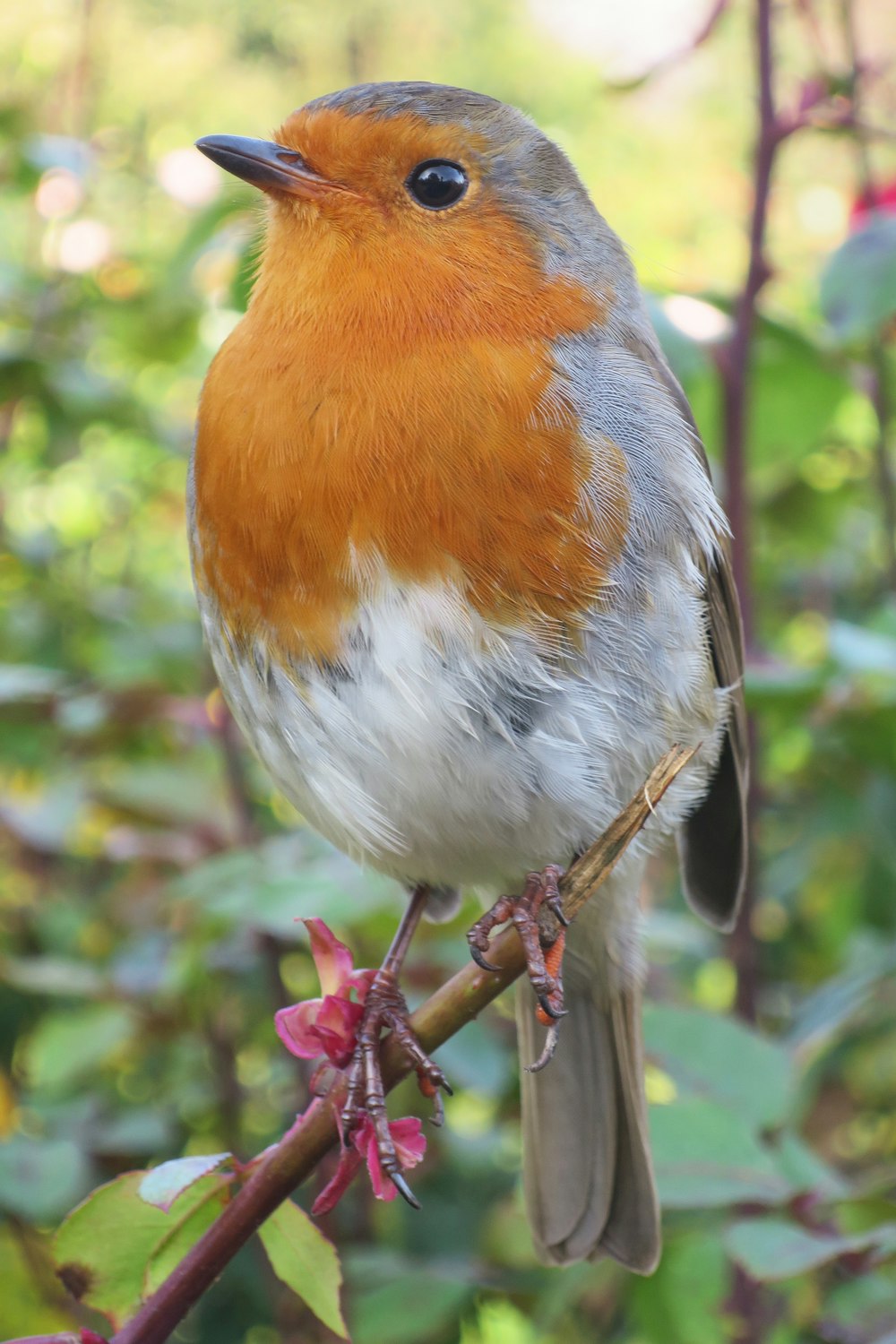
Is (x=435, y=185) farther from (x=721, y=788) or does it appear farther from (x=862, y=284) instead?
(x=721, y=788)

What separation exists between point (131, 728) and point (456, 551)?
1068 millimetres

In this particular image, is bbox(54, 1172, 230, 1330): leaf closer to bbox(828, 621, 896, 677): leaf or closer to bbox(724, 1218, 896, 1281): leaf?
bbox(724, 1218, 896, 1281): leaf

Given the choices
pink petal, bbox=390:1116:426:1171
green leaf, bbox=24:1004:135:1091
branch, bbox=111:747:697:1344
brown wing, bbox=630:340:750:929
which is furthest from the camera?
green leaf, bbox=24:1004:135:1091

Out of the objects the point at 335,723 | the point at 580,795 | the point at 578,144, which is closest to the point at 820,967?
the point at 580,795

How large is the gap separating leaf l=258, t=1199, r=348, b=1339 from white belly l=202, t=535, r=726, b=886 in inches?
23.5

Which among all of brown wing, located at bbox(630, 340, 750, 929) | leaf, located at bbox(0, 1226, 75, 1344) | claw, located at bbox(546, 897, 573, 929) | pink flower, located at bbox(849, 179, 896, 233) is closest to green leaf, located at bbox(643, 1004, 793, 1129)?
brown wing, located at bbox(630, 340, 750, 929)

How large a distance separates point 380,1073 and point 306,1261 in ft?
0.92

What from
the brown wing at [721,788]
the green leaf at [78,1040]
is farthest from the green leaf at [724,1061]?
the green leaf at [78,1040]

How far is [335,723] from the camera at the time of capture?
1748 millimetres

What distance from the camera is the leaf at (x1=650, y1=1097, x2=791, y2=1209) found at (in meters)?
1.71

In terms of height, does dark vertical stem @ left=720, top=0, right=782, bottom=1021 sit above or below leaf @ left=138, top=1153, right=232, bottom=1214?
above

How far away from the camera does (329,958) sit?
4.58 feet

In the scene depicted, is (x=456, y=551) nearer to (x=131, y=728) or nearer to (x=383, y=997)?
(x=383, y=997)

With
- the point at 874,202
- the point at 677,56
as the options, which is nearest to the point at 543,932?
the point at 677,56
